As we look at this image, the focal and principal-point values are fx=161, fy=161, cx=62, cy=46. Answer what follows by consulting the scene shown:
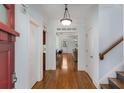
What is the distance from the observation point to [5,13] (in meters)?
1.49

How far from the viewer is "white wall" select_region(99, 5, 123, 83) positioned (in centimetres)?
432

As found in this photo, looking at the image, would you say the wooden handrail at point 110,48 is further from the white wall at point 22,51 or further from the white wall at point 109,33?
the white wall at point 22,51

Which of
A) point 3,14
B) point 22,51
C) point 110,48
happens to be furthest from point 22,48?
point 110,48

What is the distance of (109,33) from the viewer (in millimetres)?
4340

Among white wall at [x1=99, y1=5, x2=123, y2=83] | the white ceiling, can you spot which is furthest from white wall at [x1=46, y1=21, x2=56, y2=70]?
white wall at [x1=99, y1=5, x2=123, y2=83]

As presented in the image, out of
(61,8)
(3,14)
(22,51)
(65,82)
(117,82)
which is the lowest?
(65,82)

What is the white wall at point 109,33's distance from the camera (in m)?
4.32

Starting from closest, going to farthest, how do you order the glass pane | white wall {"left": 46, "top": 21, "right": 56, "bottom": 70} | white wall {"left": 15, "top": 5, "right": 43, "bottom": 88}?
the glass pane
white wall {"left": 15, "top": 5, "right": 43, "bottom": 88}
white wall {"left": 46, "top": 21, "right": 56, "bottom": 70}

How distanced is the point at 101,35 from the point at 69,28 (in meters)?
4.00

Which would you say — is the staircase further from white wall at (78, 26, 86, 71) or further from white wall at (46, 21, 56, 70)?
white wall at (46, 21, 56, 70)

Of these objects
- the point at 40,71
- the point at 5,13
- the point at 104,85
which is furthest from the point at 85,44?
the point at 5,13

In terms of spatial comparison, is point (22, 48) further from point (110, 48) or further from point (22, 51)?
point (110, 48)
